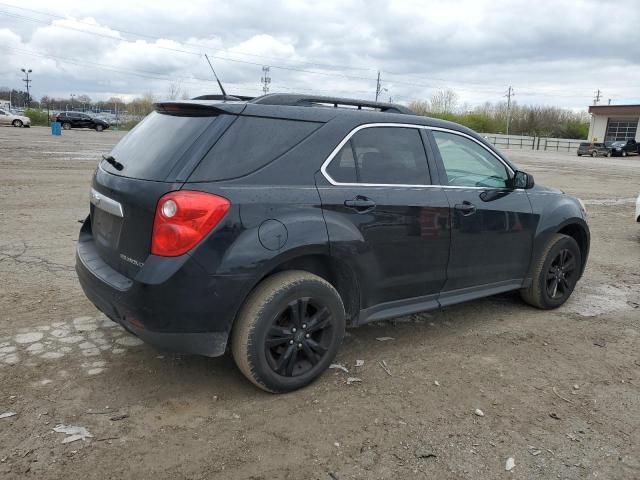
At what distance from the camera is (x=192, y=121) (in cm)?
329

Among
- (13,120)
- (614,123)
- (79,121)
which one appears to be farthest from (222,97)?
(614,123)

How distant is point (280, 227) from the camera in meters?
3.16

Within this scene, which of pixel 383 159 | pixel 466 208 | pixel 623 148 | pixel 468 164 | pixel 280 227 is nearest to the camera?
pixel 280 227

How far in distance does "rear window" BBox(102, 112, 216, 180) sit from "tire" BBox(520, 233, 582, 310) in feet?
10.7

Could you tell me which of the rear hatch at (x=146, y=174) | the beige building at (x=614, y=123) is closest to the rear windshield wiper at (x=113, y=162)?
the rear hatch at (x=146, y=174)

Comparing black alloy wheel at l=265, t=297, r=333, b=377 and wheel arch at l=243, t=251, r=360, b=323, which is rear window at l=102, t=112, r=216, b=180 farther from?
black alloy wheel at l=265, t=297, r=333, b=377

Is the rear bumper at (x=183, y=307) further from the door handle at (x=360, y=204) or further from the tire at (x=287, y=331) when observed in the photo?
the door handle at (x=360, y=204)

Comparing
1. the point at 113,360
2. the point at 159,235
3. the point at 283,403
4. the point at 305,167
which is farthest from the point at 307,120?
the point at 113,360

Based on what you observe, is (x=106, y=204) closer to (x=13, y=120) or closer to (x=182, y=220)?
(x=182, y=220)

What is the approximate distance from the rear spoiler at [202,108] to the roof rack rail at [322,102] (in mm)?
240

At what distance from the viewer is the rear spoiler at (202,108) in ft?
10.6

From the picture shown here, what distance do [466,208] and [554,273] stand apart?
1537mm

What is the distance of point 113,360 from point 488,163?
324cm

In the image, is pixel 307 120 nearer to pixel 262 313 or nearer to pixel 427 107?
pixel 262 313
